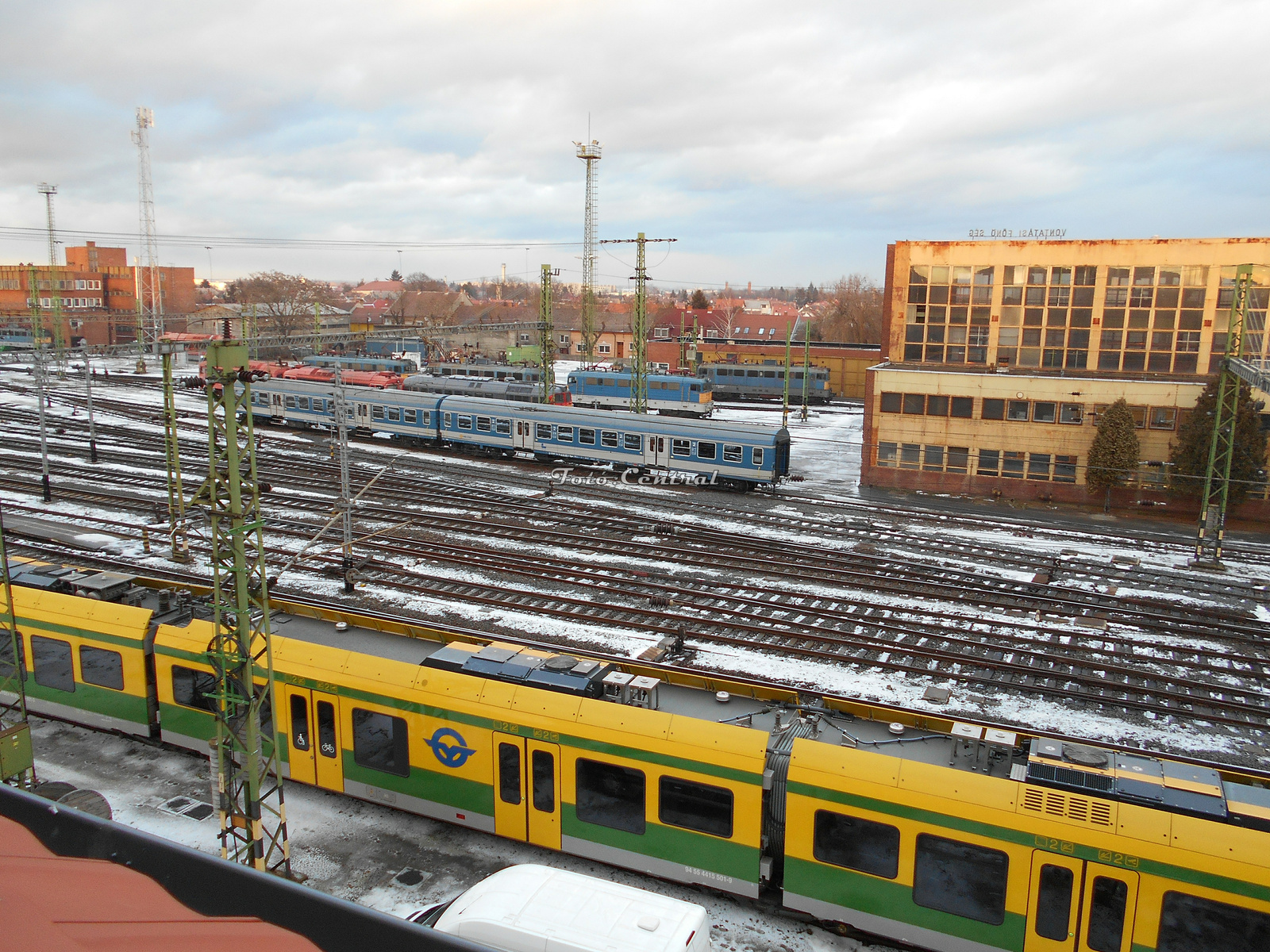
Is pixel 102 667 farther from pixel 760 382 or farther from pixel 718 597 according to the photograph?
pixel 760 382

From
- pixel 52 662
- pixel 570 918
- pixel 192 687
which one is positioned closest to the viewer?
pixel 570 918

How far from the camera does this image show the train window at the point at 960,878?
910 cm

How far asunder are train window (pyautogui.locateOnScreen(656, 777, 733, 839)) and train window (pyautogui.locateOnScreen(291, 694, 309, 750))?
5.59 m

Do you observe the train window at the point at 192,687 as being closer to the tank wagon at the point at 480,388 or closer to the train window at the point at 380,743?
the train window at the point at 380,743

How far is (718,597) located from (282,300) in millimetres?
99286

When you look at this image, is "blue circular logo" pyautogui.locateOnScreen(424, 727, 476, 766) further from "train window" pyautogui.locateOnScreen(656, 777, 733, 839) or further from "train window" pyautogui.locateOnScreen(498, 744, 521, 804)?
"train window" pyautogui.locateOnScreen(656, 777, 733, 839)

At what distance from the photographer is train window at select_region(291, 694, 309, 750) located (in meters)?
12.5

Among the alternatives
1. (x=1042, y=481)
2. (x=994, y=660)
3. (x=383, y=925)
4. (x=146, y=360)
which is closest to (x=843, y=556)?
(x=994, y=660)

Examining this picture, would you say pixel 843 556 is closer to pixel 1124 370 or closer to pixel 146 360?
pixel 1124 370

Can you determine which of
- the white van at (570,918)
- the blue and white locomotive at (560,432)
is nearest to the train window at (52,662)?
the white van at (570,918)

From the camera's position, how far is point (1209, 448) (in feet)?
101

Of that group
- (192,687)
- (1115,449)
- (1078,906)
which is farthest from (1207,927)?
(1115,449)

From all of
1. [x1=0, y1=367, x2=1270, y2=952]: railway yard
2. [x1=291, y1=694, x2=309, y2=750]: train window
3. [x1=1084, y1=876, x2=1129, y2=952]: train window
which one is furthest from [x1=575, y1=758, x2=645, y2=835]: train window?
[x1=1084, y1=876, x2=1129, y2=952]: train window

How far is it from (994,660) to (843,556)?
7752mm
